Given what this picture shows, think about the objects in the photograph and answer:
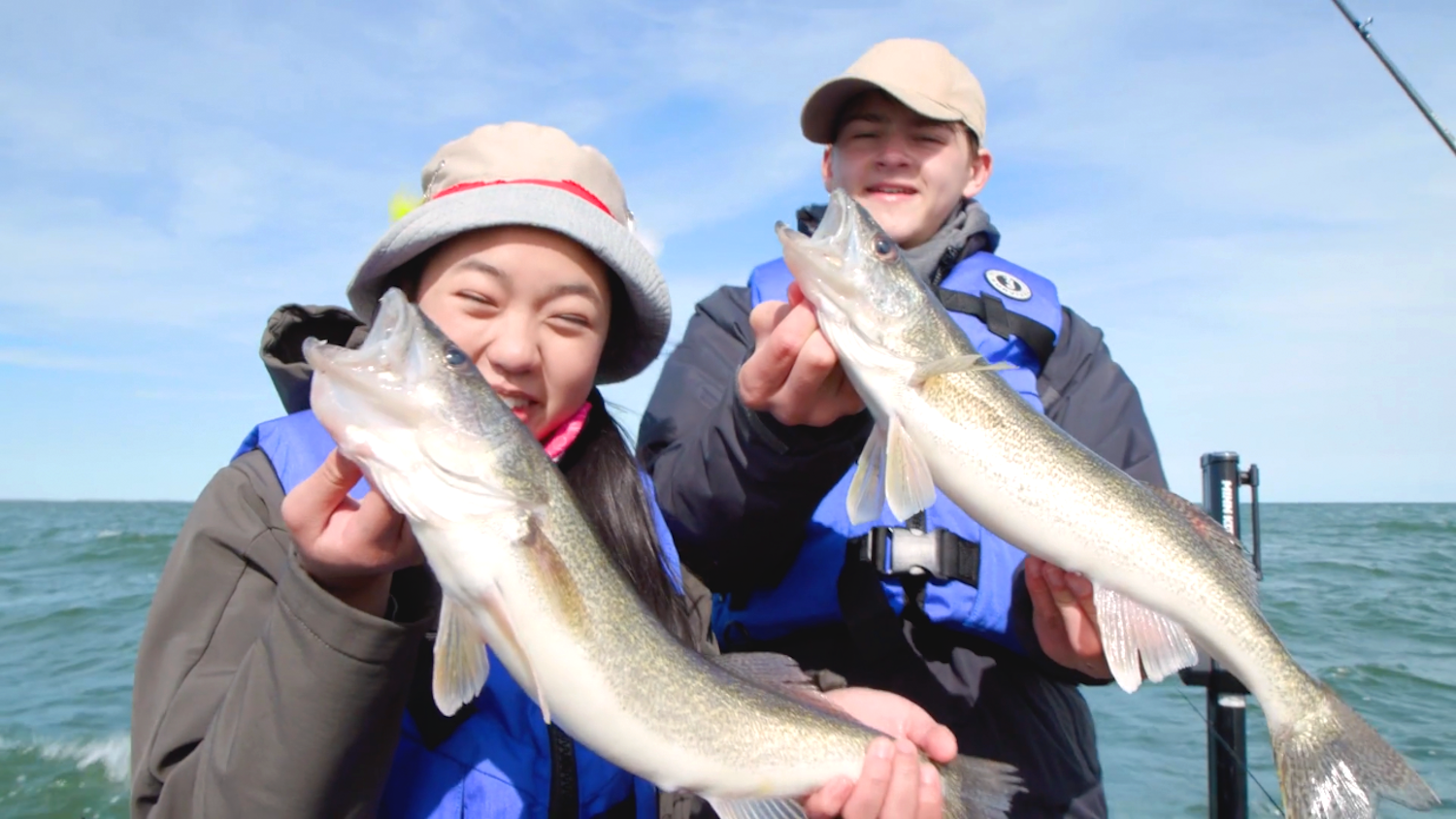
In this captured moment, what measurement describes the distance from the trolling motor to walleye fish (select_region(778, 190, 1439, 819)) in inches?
32.6

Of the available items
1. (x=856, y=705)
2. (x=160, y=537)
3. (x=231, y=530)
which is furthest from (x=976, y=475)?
(x=160, y=537)

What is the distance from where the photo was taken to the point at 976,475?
2953 mm

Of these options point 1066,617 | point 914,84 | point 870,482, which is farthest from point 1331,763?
point 914,84

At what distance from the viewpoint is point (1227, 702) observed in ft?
13.3

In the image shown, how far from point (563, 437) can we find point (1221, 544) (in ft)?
6.87

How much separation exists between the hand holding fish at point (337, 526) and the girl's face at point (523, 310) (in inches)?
25.3

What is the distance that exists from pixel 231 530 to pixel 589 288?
1.14 metres

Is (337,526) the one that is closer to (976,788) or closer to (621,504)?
(621,504)

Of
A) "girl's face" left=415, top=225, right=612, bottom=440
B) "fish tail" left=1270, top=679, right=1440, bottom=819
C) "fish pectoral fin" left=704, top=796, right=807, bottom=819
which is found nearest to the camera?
"fish pectoral fin" left=704, top=796, right=807, bottom=819

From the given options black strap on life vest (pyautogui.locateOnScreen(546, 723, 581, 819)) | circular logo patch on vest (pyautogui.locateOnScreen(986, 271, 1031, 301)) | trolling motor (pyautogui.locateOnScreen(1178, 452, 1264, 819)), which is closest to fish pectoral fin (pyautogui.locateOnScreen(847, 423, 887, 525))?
black strap on life vest (pyautogui.locateOnScreen(546, 723, 581, 819))

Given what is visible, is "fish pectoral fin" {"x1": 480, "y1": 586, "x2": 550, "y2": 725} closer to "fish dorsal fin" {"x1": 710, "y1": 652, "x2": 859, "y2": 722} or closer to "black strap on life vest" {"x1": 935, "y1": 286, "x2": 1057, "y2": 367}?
"fish dorsal fin" {"x1": 710, "y1": 652, "x2": 859, "y2": 722}

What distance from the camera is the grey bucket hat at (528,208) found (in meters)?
2.79

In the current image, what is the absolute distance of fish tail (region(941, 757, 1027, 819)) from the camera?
2.69 metres

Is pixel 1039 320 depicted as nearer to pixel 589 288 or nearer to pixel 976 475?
pixel 976 475
